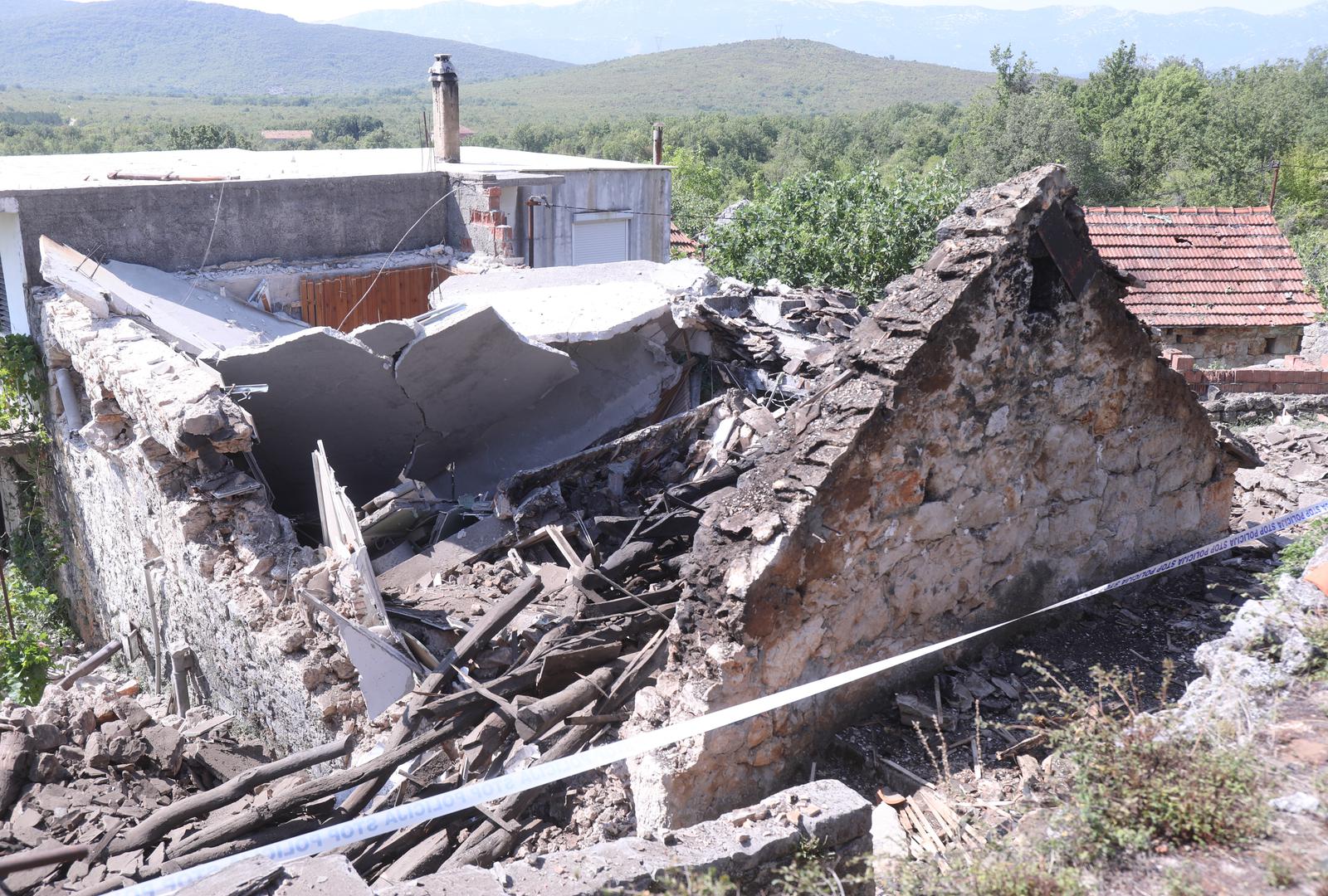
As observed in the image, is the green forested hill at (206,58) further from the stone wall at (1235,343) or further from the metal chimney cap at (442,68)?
the stone wall at (1235,343)

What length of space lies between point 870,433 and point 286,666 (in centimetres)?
348

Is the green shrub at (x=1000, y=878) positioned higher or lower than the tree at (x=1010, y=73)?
lower

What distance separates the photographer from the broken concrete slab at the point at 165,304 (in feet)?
29.6

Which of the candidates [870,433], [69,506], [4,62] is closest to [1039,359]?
[870,433]

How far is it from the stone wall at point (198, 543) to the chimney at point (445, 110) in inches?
301

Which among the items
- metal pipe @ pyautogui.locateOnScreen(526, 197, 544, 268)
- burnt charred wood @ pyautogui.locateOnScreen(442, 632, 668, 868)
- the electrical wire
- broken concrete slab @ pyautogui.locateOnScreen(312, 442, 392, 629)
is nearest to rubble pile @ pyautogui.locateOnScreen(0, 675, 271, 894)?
broken concrete slab @ pyautogui.locateOnScreen(312, 442, 392, 629)

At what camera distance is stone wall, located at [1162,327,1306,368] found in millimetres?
15250

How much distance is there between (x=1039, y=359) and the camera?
4.97m

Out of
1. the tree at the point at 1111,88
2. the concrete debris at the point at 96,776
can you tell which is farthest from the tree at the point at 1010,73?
the concrete debris at the point at 96,776

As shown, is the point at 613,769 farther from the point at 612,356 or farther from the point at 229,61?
the point at 229,61

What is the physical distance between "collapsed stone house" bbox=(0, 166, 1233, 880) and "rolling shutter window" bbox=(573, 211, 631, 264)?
7.61 m

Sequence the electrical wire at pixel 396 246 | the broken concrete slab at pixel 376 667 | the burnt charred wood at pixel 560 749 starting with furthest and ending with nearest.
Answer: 1. the electrical wire at pixel 396 246
2. the broken concrete slab at pixel 376 667
3. the burnt charred wood at pixel 560 749

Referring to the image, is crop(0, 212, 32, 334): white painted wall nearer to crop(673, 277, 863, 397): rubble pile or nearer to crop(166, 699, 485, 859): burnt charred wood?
crop(673, 277, 863, 397): rubble pile

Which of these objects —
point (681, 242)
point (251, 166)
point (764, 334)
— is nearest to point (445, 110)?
point (251, 166)
